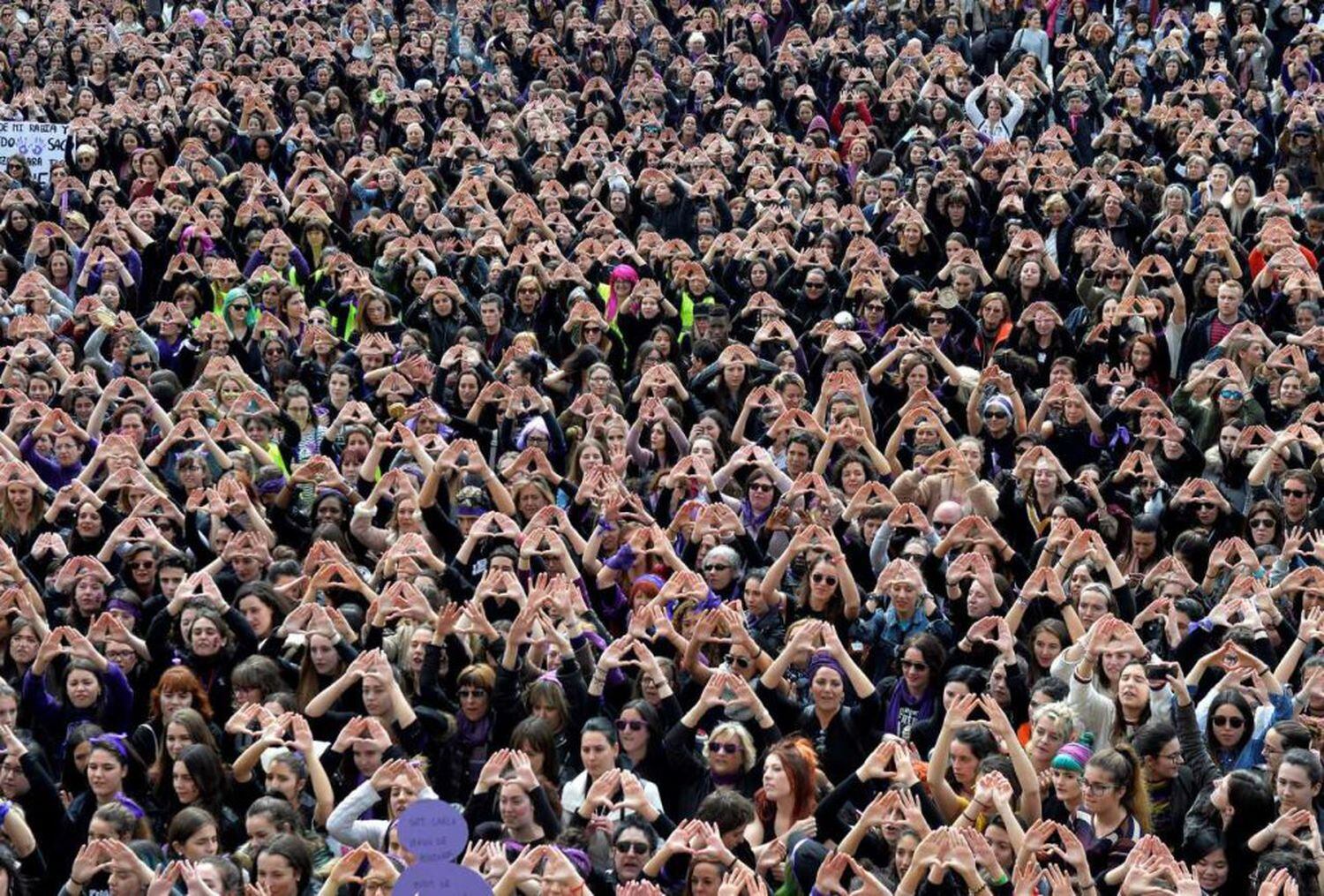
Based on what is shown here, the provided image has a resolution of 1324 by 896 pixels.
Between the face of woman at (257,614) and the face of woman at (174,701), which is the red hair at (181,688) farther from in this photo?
the face of woman at (257,614)

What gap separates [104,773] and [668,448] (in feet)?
15.3

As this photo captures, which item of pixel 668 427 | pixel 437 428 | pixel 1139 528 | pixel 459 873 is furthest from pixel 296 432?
pixel 459 873

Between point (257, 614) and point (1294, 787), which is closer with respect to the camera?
point (1294, 787)

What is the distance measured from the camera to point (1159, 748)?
9.34 meters

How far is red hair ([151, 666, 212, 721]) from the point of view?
33.4 feet

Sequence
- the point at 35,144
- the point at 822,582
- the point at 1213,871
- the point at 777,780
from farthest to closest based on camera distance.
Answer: the point at 35,144, the point at 822,582, the point at 777,780, the point at 1213,871

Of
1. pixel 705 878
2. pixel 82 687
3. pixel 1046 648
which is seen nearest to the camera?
pixel 705 878

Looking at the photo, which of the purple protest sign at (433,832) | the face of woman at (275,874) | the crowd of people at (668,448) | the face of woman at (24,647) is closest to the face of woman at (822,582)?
the crowd of people at (668,448)

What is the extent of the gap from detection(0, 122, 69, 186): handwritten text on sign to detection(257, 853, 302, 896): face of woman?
10347 mm

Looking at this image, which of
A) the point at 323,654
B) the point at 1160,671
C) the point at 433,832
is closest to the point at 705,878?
the point at 433,832

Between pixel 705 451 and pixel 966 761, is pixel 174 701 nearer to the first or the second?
pixel 966 761

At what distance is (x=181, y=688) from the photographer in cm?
1016

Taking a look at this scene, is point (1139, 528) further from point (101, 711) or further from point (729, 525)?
point (101, 711)

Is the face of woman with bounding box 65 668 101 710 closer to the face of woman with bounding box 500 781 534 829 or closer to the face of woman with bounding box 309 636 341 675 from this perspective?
the face of woman with bounding box 309 636 341 675
